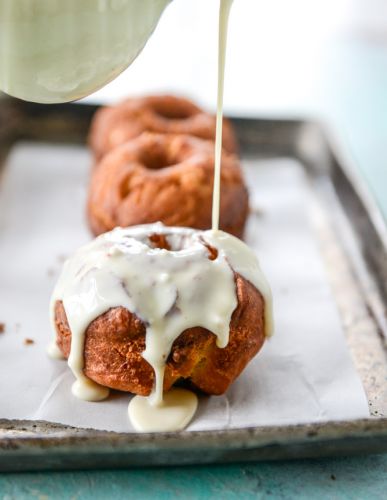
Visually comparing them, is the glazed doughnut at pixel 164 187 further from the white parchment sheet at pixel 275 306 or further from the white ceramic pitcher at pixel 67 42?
the white ceramic pitcher at pixel 67 42

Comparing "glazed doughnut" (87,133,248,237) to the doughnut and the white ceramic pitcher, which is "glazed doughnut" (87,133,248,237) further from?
the white ceramic pitcher

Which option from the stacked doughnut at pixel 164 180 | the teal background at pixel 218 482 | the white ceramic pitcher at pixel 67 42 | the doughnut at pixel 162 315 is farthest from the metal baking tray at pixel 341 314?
the white ceramic pitcher at pixel 67 42

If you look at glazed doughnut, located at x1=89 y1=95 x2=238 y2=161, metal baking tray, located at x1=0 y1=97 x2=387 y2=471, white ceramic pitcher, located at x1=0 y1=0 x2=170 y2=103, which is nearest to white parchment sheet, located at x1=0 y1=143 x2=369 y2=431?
metal baking tray, located at x1=0 y1=97 x2=387 y2=471

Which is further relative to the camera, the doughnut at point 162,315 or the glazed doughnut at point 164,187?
the glazed doughnut at point 164,187

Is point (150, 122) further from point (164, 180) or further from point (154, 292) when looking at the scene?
point (154, 292)

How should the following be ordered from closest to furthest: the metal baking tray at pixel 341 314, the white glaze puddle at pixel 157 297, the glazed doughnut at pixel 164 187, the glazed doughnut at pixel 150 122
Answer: the metal baking tray at pixel 341 314 < the white glaze puddle at pixel 157 297 < the glazed doughnut at pixel 164 187 < the glazed doughnut at pixel 150 122

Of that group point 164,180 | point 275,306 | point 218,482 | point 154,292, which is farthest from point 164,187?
point 218,482

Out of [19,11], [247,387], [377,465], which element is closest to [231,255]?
[247,387]
